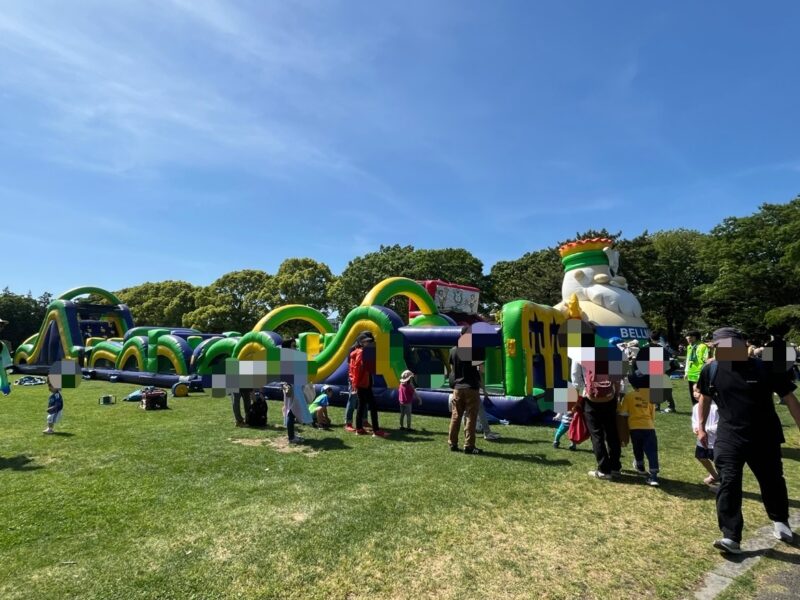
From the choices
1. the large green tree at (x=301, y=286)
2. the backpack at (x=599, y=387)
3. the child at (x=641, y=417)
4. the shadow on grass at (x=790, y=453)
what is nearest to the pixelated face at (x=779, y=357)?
the child at (x=641, y=417)

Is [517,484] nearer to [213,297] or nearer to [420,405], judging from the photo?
[420,405]

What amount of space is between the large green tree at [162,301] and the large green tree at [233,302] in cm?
263

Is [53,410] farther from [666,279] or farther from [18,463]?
[666,279]

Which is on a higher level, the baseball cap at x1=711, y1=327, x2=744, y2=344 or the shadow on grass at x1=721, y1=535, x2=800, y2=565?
the baseball cap at x1=711, y1=327, x2=744, y2=344

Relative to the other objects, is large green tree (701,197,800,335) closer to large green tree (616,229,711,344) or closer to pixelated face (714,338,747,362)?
large green tree (616,229,711,344)

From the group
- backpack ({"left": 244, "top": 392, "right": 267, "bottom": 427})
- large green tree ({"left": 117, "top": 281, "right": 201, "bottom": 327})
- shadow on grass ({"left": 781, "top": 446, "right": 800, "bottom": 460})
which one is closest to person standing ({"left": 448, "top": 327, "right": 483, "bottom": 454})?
backpack ({"left": 244, "top": 392, "right": 267, "bottom": 427})

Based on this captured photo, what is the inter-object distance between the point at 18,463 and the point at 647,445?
773cm

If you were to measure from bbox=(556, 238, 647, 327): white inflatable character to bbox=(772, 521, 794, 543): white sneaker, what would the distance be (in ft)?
43.6

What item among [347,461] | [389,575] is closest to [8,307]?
[347,461]

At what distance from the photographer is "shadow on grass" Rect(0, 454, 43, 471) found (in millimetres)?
6059

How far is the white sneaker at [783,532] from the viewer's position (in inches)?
151

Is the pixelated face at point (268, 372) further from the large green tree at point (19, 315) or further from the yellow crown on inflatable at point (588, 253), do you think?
the large green tree at point (19, 315)

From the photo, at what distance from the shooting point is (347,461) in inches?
251

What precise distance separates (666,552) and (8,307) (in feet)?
182
